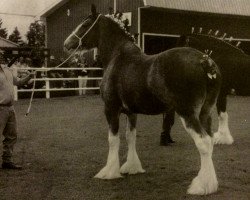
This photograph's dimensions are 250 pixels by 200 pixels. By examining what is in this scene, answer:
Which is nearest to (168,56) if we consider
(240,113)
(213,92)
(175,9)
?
(213,92)

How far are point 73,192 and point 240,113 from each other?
1193 cm

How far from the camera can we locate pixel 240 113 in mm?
18125

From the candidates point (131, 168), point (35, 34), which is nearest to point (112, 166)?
point (131, 168)

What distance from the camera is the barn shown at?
27922 millimetres

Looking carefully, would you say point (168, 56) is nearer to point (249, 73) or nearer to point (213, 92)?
point (213, 92)

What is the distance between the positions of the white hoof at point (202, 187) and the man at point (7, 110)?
10.5 feet

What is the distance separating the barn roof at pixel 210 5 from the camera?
27.3 metres

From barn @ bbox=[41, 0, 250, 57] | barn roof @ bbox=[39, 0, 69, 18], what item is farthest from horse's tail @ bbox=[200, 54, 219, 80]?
barn roof @ bbox=[39, 0, 69, 18]

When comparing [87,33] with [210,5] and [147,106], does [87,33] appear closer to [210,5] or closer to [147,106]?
[147,106]

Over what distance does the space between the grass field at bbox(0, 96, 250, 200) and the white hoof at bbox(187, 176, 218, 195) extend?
87 millimetres

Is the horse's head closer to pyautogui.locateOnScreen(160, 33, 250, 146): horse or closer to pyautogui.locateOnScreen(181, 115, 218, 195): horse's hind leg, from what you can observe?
pyautogui.locateOnScreen(160, 33, 250, 146): horse

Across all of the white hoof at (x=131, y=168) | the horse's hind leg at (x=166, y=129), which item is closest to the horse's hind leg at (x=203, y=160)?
the white hoof at (x=131, y=168)

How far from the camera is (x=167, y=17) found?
2891 cm

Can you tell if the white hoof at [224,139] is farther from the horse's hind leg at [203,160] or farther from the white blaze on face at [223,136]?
the horse's hind leg at [203,160]
